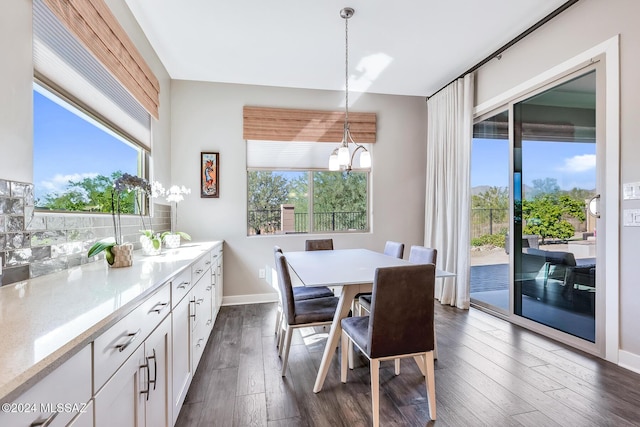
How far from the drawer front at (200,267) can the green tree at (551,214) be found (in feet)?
10.4

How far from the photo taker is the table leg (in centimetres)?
198

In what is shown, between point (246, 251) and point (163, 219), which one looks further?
point (246, 251)

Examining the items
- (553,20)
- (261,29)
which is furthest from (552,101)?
(261,29)

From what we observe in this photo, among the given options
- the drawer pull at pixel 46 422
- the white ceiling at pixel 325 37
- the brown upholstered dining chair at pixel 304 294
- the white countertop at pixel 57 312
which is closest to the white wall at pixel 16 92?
the white countertop at pixel 57 312

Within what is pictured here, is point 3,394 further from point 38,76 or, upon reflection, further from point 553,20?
point 553,20

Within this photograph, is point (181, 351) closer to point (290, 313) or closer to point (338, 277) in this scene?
point (290, 313)

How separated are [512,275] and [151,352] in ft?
11.1

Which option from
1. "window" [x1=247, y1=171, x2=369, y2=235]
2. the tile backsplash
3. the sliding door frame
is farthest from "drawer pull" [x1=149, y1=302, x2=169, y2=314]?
the sliding door frame

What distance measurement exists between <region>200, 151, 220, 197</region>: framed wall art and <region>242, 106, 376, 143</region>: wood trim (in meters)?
0.52

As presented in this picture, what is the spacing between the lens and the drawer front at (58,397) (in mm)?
587

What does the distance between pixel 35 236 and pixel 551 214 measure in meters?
3.84

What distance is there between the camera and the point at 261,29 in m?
2.83

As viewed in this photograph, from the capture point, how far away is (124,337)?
1.03 meters

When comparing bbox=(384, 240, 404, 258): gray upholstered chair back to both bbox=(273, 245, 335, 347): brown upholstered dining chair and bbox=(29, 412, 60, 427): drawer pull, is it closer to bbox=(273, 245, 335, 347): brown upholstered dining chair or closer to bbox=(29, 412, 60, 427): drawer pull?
bbox=(273, 245, 335, 347): brown upholstered dining chair
